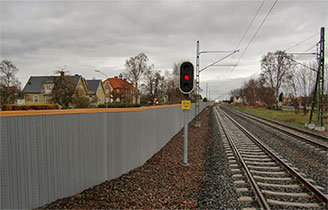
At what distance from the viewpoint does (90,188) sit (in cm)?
475

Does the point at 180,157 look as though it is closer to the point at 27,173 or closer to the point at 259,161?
the point at 259,161

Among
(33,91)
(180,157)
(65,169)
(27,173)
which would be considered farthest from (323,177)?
(33,91)

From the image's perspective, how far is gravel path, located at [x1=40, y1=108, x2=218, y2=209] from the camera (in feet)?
14.3

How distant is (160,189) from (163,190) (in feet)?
0.26

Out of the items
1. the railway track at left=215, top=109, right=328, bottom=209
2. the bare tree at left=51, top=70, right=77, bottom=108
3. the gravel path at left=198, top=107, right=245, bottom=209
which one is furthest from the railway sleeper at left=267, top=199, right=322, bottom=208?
the bare tree at left=51, top=70, right=77, bottom=108

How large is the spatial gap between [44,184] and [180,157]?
5.66 m

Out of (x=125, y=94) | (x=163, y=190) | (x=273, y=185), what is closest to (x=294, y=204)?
(x=273, y=185)

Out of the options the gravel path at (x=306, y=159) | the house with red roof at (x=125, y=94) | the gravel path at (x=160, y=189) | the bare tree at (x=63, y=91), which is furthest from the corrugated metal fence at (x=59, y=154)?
the house with red roof at (x=125, y=94)

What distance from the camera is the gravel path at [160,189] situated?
14.3 ft

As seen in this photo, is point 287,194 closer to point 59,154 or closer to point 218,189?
point 218,189

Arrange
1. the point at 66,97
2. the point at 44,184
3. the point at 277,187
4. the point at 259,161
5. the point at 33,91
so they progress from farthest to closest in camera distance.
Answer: the point at 33,91, the point at 66,97, the point at 259,161, the point at 277,187, the point at 44,184

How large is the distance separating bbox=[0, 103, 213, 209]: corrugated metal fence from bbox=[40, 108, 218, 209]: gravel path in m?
0.24

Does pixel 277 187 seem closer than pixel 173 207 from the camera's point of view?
No

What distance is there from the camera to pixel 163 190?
17.3ft
